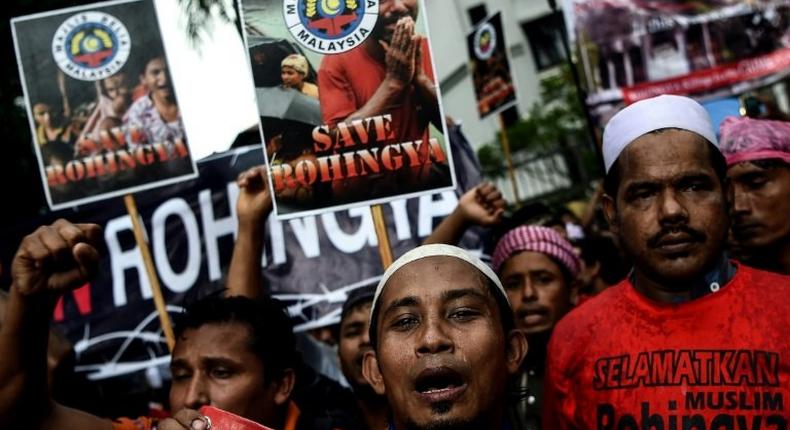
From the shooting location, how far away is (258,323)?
9.73 ft

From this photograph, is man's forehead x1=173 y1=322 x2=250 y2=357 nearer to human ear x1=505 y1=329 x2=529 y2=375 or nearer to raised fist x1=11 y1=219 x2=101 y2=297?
raised fist x1=11 y1=219 x2=101 y2=297

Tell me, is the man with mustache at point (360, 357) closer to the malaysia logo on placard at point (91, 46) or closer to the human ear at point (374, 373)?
the human ear at point (374, 373)

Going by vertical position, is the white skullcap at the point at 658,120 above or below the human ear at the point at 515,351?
above

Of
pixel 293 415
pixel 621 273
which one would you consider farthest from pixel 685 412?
pixel 621 273

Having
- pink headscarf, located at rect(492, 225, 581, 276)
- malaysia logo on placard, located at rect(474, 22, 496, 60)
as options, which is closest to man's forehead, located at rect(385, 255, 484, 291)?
pink headscarf, located at rect(492, 225, 581, 276)

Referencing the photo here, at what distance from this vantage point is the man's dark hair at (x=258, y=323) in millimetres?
2910

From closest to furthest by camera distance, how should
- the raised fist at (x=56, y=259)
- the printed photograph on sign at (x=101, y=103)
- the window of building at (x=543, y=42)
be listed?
the raised fist at (x=56, y=259), the printed photograph on sign at (x=101, y=103), the window of building at (x=543, y=42)

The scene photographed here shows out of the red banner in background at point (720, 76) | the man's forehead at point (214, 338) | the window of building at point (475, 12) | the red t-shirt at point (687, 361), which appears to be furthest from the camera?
the window of building at point (475, 12)

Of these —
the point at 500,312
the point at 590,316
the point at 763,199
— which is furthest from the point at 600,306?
the point at 763,199

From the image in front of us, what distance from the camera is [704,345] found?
2.20 meters

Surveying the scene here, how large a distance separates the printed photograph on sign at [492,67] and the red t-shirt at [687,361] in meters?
3.87

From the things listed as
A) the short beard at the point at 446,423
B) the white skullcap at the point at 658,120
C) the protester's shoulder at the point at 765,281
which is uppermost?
the white skullcap at the point at 658,120

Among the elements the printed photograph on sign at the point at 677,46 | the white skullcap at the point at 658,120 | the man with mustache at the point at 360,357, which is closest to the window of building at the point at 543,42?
the printed photograph on sign at the point at 677,46

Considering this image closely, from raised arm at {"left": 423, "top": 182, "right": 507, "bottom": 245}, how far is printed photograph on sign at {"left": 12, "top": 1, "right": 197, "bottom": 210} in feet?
4.45
